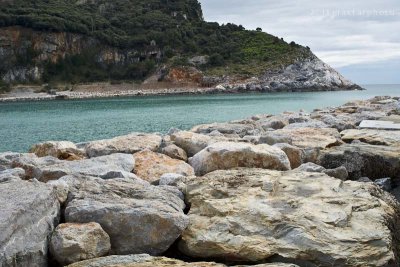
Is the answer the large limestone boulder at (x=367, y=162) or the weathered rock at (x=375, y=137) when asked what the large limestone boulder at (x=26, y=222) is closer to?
the large limestone boulder at (x=367, y=162)

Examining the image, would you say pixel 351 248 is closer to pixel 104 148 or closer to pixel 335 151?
pixel 335 151

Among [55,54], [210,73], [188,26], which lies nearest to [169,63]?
[210,73]

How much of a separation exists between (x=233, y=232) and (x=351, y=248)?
1134 millimetres

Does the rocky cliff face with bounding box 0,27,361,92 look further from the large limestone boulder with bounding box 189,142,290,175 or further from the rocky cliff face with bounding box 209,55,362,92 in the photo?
the large limestone boulder with bounding box 189,142,290,175

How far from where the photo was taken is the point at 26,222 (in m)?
4.16

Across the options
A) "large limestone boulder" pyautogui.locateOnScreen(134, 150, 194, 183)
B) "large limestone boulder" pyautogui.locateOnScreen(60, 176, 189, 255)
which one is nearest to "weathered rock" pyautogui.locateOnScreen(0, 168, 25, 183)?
"large limestone boulder" pyautogui.locateOnScreen(60, 176, 189, 255)

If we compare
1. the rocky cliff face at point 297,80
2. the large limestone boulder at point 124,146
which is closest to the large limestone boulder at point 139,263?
the large limestone boulder at point 124,146

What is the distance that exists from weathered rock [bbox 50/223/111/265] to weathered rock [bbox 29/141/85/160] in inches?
197

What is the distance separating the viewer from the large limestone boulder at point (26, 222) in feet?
12.7

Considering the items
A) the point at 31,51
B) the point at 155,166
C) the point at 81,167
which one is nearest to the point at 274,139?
the point at 155,166

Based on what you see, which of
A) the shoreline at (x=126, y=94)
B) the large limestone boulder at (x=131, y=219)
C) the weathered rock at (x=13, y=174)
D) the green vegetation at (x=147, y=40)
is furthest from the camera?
the green vegetation at (x=147, y=40)

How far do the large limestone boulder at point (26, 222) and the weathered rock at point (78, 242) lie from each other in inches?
4.6

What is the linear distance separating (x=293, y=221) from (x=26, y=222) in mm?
2542

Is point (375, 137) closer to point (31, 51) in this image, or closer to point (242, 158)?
point (242, 158)
